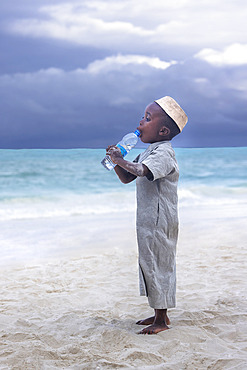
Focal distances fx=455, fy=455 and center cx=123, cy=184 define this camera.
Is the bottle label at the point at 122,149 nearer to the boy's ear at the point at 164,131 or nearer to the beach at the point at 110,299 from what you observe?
the boy's ear at the point at 164,131

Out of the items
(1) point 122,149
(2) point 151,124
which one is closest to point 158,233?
(1) point 122,149

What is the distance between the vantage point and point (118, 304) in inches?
149

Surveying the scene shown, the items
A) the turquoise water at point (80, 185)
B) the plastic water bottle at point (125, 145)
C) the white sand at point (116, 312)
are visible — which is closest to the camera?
the white sand at point (116, 312)

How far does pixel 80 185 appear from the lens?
17.2m

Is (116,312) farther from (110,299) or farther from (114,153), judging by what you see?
(114,153)

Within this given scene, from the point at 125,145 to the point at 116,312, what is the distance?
136 cm

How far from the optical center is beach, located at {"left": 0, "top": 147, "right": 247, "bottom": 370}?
266cm

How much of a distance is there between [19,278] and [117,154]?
8.16ft

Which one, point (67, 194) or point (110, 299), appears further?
point (67, 194)

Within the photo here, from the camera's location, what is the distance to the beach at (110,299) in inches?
105

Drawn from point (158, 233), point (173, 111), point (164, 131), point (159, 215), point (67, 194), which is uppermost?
point (173, 111)

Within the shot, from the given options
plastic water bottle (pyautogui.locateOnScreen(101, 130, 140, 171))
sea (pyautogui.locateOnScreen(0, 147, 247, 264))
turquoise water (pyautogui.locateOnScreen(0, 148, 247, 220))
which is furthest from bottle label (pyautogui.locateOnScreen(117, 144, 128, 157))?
turquoise water (pyautogui.locateOnScreen(0, 148, 247, 220))

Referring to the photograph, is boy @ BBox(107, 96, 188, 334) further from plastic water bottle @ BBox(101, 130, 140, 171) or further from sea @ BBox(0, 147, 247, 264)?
sea @ BBox(0, 147, 247, 264)

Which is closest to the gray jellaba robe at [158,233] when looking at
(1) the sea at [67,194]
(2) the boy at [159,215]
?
(2) the boy at [159,215]
